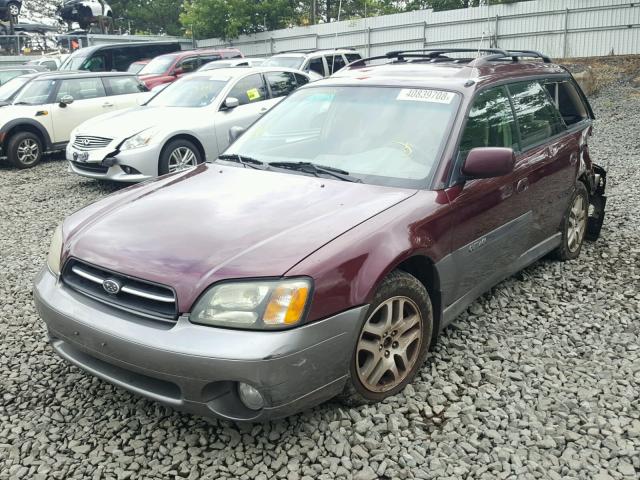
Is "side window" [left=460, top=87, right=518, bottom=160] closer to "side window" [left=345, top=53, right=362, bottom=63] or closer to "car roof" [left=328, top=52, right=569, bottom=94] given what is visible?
"car roof" [left=328, top=52, right=569, bottom=94]

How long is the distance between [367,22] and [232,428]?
22759mm

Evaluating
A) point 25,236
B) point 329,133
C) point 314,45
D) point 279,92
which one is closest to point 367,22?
point 314,45

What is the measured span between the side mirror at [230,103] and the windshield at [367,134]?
14.8ft

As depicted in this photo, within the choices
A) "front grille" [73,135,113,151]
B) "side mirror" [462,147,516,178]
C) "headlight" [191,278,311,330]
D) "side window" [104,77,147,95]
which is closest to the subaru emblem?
"headlight" [191,278,311,330]

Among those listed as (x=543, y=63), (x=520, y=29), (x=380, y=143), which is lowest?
(x=380, y=143)

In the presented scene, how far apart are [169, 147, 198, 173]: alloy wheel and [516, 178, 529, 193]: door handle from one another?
5200mm

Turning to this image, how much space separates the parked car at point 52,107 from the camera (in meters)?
10.4

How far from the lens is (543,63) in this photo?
16.3 feet

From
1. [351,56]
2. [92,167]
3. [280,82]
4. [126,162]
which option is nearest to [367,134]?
[126,162]

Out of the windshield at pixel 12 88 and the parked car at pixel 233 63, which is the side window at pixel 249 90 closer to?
the parked car at pixel 233 63

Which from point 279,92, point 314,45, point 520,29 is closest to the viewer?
point 279,92

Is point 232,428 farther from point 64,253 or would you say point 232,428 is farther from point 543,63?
point 543,63

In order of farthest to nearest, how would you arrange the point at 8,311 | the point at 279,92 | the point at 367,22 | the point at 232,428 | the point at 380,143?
1. the point at 367,22
2. the point at 279,92
3. the point at 8,311
4. the point at 380,143
5. the point at 232,428

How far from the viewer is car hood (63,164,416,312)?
262 centimetres
